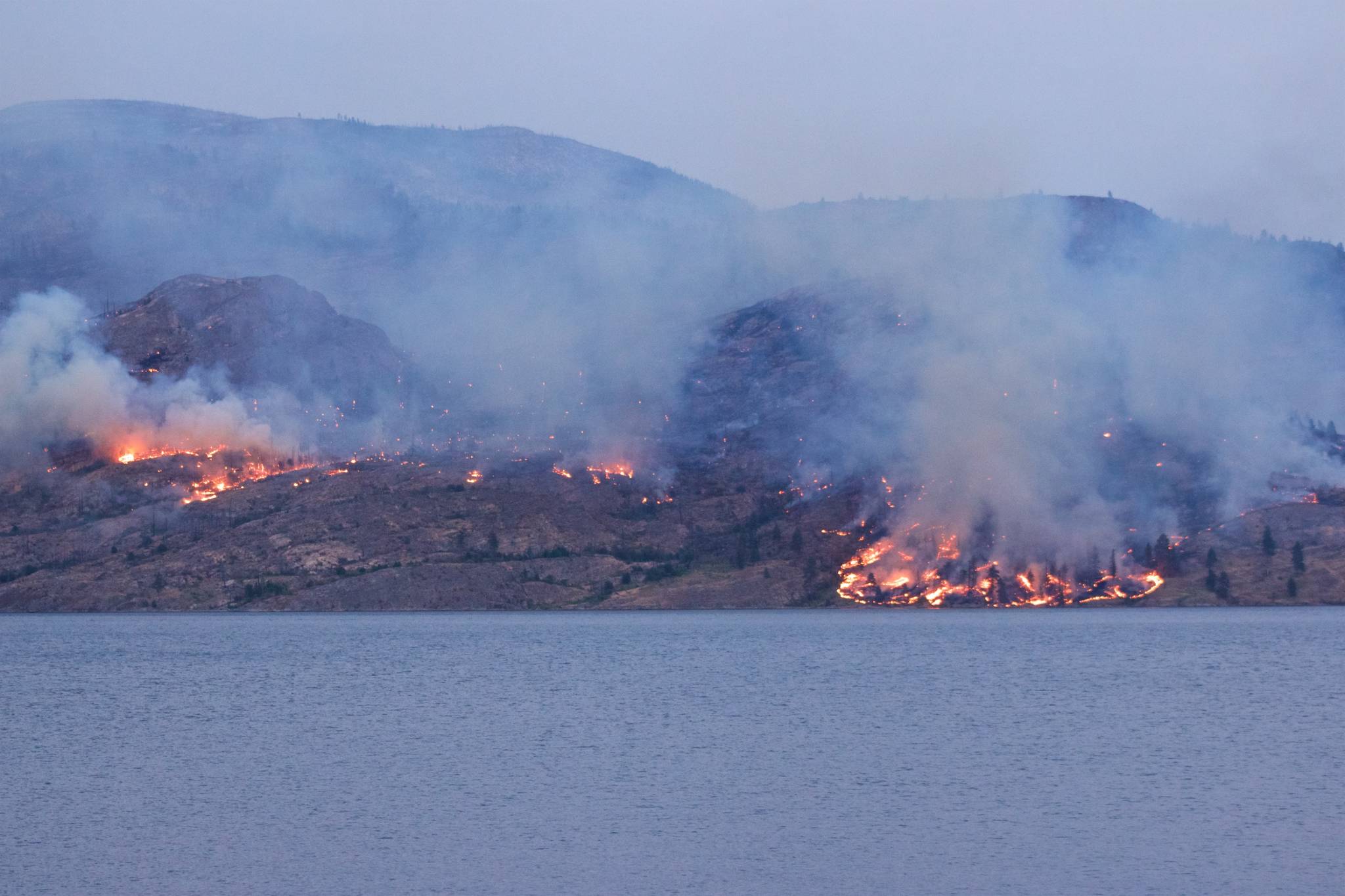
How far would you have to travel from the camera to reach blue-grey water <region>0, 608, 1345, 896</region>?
55.9 m

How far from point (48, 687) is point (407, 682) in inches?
1300

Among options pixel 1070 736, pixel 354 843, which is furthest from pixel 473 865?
pixel 1070 736

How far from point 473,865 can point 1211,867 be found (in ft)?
92.8

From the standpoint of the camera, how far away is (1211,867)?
2173 inches

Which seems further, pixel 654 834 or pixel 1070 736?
pixel 1070 736

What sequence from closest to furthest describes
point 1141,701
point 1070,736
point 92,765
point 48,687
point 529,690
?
point 92,765 → point 1070,736 → point 1141,701 → point 529,690 → point 48,687

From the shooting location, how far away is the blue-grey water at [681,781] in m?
55.9

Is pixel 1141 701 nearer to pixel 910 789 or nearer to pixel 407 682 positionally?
pixel 910 789

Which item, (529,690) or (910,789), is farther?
(529,690)

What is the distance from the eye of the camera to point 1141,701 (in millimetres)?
113688

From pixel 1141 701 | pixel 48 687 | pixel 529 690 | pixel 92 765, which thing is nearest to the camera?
pixel 92 765

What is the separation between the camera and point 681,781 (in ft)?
251

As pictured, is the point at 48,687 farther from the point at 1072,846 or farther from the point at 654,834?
the point at 1072,846

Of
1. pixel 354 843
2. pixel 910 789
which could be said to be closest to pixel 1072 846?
pixel 910 789
